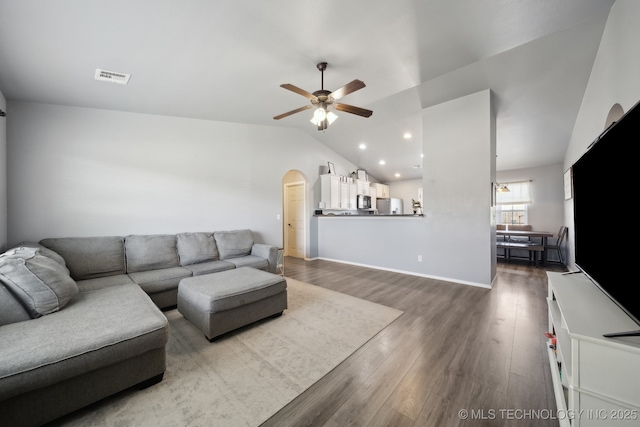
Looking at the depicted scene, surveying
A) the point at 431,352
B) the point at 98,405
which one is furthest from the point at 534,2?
the point at 98,405

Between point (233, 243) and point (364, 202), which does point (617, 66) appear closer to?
point (233, 243)

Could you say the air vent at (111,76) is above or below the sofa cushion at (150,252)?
above

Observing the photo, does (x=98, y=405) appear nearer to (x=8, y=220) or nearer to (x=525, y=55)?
(x=8, y=220)

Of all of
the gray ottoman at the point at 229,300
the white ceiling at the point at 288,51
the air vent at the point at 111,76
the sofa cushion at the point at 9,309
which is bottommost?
the gray ottoman at the point at 229,300

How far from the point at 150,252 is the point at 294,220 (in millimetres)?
3705

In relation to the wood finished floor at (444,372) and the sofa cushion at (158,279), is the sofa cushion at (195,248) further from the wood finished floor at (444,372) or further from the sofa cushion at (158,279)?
the wood finished floor at (444,372)

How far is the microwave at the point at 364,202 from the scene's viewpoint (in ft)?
23.6

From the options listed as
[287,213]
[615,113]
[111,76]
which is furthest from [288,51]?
[287,213]

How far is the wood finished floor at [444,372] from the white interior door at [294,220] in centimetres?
346

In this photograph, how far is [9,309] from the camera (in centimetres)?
160

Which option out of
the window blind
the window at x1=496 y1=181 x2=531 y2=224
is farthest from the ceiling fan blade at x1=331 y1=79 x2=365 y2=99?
the window blind

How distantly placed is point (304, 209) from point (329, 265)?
5.44 ft

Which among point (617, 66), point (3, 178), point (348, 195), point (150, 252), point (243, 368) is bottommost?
point (243, 368)

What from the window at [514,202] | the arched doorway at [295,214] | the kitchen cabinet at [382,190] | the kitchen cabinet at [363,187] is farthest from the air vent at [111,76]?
the window at [514,202]
